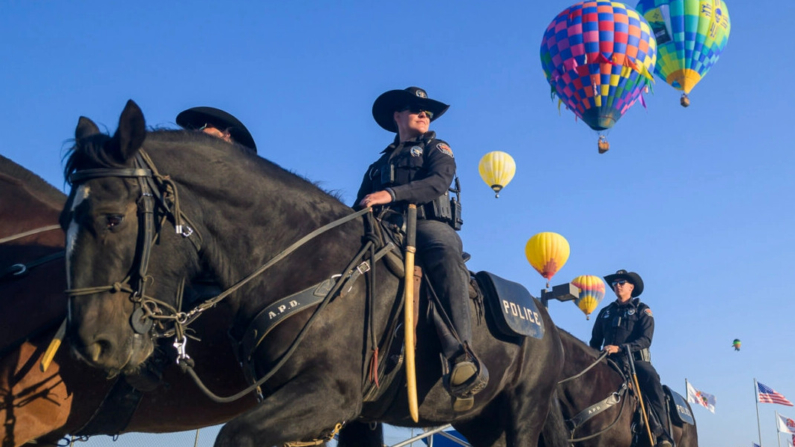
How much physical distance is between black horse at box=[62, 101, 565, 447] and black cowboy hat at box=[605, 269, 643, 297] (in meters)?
8.02

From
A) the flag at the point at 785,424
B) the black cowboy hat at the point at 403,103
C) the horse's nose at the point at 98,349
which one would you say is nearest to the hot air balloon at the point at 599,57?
the flag at the point at 785,424

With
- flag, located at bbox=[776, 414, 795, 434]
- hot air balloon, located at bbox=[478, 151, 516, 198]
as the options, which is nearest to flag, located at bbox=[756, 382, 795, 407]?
flag, located at bbox=[776, 414, 795, 434]

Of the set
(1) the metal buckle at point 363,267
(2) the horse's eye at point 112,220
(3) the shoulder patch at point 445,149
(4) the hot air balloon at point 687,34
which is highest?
(4) the hot air balloon at point 687,34

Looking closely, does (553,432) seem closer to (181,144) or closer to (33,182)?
(181,144)

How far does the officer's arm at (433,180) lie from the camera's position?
238 inches

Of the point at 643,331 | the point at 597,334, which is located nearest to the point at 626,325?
the point at 643,331

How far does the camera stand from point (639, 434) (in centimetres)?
1117

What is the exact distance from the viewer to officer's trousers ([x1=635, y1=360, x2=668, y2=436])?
11.5 meters

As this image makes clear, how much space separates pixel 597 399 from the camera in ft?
34.4

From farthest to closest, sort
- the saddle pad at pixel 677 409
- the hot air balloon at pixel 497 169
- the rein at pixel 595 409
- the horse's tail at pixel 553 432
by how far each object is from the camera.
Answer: the hot air balloon at pixel 497 169
the saddle pad at pixel 677 409
the rein at pixel 595 409
the horse's tail at pixel 553 432

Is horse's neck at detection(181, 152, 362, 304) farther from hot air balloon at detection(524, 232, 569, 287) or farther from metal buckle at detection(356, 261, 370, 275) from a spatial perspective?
hot air balloon at detection(524, 232, 569, 287)

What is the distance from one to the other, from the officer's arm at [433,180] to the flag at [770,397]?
29229 mm

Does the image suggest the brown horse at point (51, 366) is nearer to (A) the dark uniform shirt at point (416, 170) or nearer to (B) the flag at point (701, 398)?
(A) the dark uniform shirt at point (416, 170)

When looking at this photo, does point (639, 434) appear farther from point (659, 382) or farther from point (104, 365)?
point (104, 365)
